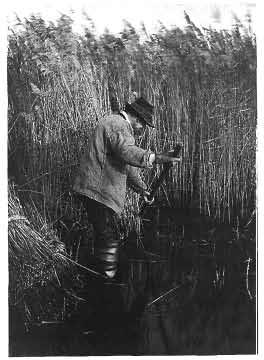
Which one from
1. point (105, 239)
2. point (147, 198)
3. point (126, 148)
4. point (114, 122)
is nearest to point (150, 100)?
point (114, 122)

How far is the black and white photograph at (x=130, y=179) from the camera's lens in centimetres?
338

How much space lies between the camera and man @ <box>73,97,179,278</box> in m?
3.31

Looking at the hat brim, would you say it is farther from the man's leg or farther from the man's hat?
the man's leg

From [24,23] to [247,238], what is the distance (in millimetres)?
1927

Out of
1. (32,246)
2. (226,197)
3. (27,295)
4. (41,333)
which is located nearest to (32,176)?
(32,246)

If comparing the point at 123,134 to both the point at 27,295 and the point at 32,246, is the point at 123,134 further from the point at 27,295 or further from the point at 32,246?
the point at 27,295

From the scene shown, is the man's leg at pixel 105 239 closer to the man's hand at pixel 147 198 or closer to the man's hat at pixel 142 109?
the man's hand at pixel 147 198

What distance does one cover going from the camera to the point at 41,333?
132 inches

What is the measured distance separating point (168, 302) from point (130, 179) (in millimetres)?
798

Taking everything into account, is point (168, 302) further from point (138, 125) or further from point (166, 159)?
point (138, 125)

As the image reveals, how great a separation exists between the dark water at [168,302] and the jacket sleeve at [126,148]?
0.43 metres

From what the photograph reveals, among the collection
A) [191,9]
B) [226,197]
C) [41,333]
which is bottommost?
[41,333]

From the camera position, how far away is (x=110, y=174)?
11.0 feet

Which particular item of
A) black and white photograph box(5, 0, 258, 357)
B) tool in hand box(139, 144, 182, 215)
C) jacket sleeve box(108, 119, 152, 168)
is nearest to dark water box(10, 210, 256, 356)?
black and white photograph box(5, 0, 258, 357)
